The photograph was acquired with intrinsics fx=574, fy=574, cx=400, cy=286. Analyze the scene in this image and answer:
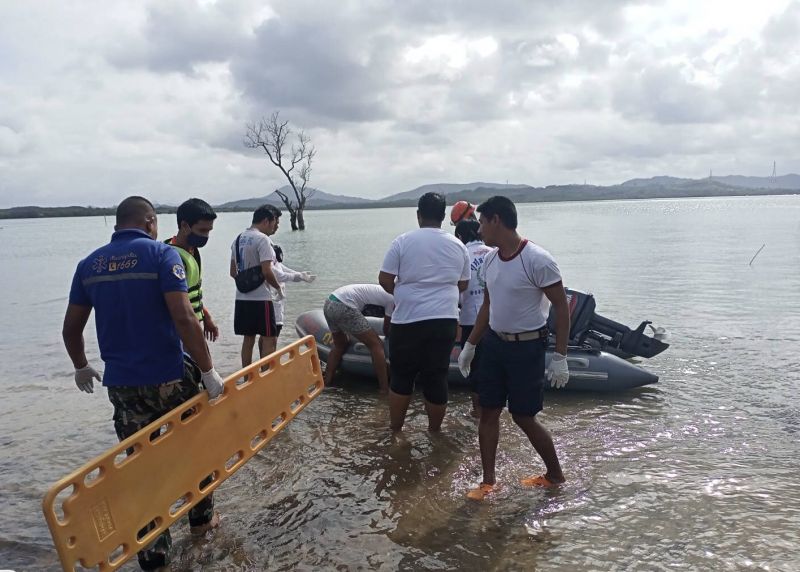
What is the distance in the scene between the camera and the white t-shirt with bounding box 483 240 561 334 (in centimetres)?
362

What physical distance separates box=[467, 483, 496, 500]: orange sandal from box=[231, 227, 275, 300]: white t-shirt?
2.97 metres

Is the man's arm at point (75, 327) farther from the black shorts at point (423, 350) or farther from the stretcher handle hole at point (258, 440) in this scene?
the black shorts at point (423, 350)

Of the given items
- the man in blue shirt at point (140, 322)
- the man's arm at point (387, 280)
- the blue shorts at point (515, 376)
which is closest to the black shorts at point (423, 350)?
the man's arm at point (387, 280)

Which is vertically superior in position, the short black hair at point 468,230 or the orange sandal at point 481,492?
the short black hair at point 468,230

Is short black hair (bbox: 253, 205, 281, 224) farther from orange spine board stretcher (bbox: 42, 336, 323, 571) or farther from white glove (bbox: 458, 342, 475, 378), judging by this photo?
white glove (bbox: 458, 342, 475, 378)

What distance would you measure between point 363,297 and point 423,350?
5.49 feet

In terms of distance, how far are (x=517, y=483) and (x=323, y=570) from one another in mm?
1582

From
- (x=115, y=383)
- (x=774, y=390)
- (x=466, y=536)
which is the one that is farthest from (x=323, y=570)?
(x=774, y=390)

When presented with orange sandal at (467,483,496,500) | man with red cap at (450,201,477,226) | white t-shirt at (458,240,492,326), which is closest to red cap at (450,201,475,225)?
man with red cap at (450,201,477,226)

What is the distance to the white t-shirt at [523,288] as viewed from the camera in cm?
362

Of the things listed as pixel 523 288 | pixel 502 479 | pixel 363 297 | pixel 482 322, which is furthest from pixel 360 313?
pixel 523 288

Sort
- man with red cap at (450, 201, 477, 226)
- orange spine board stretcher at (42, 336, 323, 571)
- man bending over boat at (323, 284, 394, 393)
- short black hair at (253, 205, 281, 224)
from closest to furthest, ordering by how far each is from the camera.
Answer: orange spine board stretcher at (42, 336, 323, 571) < man with red cap at (450, 201, 477, 226) < short black hair at (253, 205, 281, 224) < man bending over boat at (323, 284, 394, 393)

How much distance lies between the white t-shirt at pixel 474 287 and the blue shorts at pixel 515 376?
4.78 ft

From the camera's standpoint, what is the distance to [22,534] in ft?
12.4
